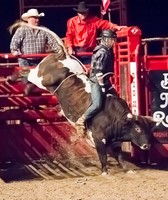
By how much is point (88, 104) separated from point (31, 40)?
1300 mm

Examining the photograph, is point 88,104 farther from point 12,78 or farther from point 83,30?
point 83,30

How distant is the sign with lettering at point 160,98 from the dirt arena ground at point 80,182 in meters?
0.46

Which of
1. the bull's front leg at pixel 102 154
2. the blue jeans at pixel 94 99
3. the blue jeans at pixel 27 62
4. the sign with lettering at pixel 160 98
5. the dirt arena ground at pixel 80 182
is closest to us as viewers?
the dirt arena ground at pixel 80 182

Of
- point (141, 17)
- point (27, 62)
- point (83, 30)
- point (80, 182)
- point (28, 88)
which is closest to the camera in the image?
point (80, 182)

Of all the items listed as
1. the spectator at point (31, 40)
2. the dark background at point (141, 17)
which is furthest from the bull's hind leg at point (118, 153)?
the dark background at point (141, 17)

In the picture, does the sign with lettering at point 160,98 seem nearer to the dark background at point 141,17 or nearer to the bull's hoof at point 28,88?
the bull's hoof at point 28,88

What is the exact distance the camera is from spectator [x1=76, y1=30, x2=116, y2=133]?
997 cm

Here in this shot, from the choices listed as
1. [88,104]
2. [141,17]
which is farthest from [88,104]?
[141,17]

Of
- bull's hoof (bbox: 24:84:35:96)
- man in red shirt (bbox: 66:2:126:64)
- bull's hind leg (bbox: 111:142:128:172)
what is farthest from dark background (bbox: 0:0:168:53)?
bull's hind leg (bbox: 111:142:128:172)

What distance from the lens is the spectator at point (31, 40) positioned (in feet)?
35.6

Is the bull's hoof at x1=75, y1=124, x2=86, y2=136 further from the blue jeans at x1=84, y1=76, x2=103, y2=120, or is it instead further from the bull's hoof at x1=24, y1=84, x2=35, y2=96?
the bull's hoof at x1=24, y1=84, x2=35, y2=96

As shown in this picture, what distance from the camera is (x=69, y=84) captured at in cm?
1042

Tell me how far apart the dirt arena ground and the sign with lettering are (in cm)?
46

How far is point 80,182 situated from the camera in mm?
9523
